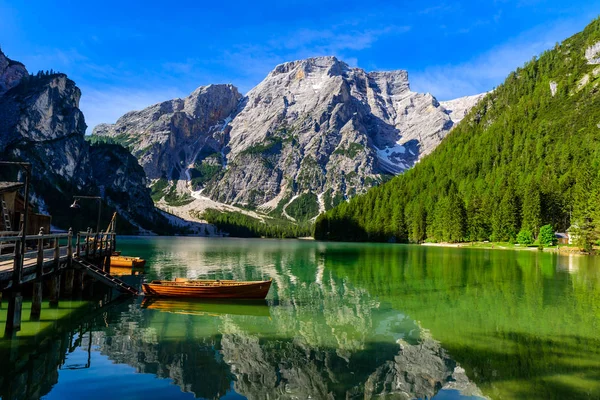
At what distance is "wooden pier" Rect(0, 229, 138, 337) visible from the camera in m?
20.0

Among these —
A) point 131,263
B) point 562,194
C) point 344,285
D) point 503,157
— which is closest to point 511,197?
point 562,194

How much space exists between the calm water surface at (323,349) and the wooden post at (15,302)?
1.43 m

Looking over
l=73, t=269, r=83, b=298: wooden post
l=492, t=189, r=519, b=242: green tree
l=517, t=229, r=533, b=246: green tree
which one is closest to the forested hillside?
l=492, t=189, r=519, b=242: green tree

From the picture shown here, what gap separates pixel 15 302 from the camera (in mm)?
20625

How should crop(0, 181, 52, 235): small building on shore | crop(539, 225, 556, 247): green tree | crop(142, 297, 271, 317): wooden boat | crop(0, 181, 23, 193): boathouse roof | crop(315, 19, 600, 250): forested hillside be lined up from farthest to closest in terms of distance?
crop(315, 19, 600, 250): forested hillside < crop(539, 225, 556, 247): green tree < crop(0, 181, 23, 193): boathouse roof < crop(0, 181, 52, 235): small building on shore < crop(142, 297, 271, 317): wooden boat

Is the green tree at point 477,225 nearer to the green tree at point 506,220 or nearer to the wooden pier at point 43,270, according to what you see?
the green tree at point 506,220

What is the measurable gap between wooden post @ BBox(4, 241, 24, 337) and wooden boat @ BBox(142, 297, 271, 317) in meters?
9.03

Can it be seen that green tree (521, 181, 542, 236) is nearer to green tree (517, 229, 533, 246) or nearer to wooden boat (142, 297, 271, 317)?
green tree (517, 229, 533, 246)

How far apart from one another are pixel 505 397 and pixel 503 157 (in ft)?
682

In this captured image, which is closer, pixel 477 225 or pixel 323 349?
pixel 323 349

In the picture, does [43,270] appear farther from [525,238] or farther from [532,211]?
[532,211]

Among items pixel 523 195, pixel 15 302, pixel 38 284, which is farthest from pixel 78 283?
pixel 523 195

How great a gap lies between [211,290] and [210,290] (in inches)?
3.2

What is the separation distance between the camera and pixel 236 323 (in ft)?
80.6
